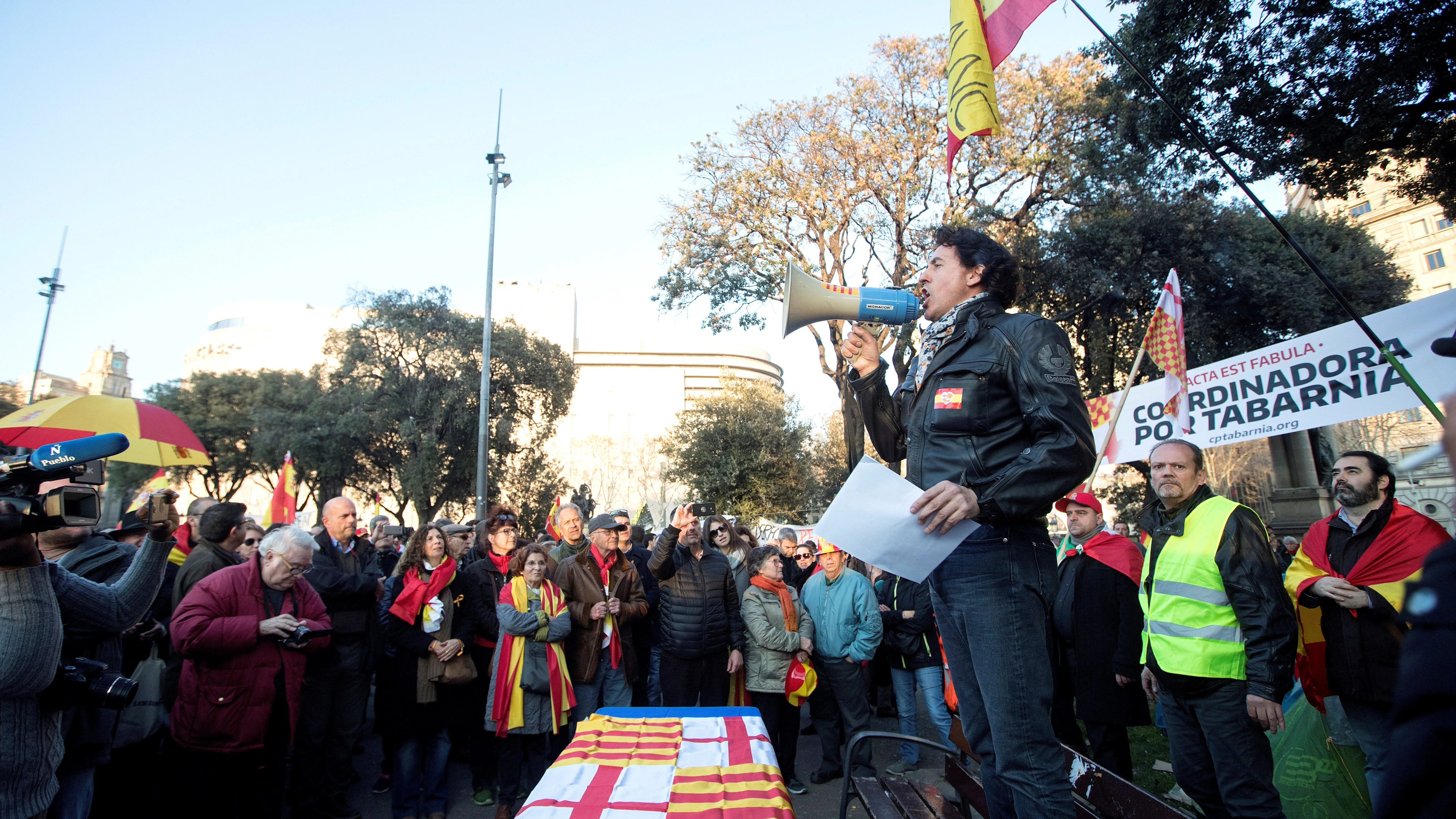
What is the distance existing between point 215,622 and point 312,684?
1479 millimetres

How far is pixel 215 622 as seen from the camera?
13.3 feet

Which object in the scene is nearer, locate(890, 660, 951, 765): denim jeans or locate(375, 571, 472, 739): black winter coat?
locate(375, 571, 472, 739): black winter coat

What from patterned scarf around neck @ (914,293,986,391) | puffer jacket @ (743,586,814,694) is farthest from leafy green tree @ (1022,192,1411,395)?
patterned scarf around neck @ (914,293,986,391)

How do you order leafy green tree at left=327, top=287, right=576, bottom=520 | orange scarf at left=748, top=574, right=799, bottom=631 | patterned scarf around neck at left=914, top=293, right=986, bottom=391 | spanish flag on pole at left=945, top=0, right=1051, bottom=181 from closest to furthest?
patterned scarf around neck at left=914, top=293, right=986, bottom=391 → spanish flag on pole at left=945, top=0, right=1051, bottom=181 → orange scarf at left=748, top=574, right=799, bottom=631 → leafy green tree at left=327, top=287, right=576, bottom=520

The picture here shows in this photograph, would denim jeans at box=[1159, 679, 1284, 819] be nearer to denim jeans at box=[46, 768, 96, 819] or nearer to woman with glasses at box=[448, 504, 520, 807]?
woman with glasses at box=[448, 504, 520, 807]

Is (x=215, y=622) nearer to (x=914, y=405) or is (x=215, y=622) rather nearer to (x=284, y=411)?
(x=914, y=405)

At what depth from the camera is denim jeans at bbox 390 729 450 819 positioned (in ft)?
17.2

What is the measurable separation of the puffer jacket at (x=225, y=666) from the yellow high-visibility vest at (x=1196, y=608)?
4.36 meters

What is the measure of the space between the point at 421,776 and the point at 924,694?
4087 mm

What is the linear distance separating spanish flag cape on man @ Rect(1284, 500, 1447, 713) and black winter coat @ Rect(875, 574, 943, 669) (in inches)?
112

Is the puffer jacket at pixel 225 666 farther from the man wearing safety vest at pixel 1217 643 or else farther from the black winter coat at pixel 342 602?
the man wearing safety vest at pixel 1217 643

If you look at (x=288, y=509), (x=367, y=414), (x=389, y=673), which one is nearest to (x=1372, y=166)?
(x=389, y=673)

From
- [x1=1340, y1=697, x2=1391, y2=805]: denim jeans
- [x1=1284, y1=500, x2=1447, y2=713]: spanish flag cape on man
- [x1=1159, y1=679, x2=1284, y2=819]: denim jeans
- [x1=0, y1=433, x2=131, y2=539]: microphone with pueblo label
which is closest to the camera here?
[x1=0, y1=433, x2=131, y2=539]: microphone with pueblo label

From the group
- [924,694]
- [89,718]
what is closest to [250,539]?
[89,718]
